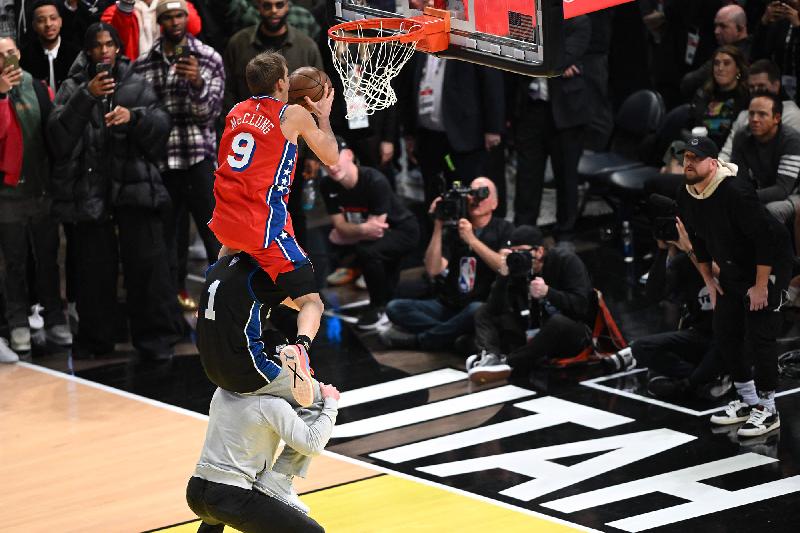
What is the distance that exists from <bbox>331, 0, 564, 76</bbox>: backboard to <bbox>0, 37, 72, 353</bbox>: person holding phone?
11.7ft

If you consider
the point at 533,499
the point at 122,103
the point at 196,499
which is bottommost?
the point at 533,499

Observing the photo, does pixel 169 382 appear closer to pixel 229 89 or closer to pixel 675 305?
pixel 229 89

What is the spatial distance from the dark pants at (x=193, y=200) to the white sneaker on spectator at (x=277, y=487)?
4536 mm

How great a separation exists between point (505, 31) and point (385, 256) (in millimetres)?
4377

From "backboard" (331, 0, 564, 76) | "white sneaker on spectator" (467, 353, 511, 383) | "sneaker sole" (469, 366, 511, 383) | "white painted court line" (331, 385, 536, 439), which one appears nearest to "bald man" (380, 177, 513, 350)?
"white sneaker on spectator" (467, 353, 511, 383)

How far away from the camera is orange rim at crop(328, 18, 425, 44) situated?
8211 mm

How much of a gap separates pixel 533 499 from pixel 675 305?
3752 millimetres

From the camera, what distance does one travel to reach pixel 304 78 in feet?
24.5

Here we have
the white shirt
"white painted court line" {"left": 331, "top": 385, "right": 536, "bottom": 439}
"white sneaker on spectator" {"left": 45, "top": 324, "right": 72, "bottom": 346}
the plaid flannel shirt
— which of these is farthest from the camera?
the white shirt

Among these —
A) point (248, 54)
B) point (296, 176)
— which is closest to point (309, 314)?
point (296, 176)

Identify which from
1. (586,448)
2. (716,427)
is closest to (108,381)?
(586,448)

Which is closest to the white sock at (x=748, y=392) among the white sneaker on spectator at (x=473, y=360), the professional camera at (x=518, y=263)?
the professional camera at (x=518, y=263)

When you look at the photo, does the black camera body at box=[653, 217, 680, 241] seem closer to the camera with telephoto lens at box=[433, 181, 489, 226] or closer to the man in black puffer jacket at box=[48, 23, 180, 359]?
the camera with telephoto lens at box=[433, 181, 489, 226]

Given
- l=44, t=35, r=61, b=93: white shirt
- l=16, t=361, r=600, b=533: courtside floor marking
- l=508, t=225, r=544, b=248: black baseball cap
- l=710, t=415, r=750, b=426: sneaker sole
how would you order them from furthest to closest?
l=44, t=35, r=61, b=93: white shirt → l=508, t=225, r=544, b=248: black baseball cap → l=710, t=415, r=750, b=426: sneaker sole → l=16, t=361, r=600, b=533: courtside floor marking
